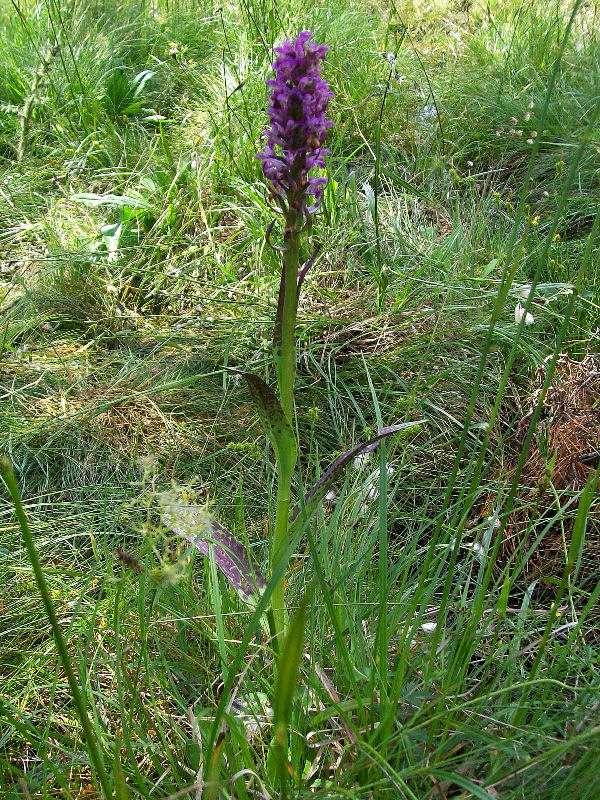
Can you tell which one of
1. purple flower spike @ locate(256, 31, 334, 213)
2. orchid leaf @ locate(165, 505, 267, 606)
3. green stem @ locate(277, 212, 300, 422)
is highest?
purple flower spike @ locate(256, 31, 334, 213)

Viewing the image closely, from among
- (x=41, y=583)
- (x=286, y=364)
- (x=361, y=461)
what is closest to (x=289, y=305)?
(x=286, y=364)

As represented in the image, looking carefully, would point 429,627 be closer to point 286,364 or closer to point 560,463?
point 286,364

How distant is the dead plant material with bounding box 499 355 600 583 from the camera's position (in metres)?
1.63

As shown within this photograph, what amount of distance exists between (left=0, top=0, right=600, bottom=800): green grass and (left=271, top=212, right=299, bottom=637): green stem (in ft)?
0.27

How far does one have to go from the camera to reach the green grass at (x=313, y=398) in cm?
98

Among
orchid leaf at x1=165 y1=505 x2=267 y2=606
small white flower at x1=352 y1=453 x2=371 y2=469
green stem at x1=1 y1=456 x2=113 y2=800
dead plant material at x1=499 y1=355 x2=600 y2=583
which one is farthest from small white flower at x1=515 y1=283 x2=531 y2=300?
green stem at x1=1 y1=456 x2=113 y2=800

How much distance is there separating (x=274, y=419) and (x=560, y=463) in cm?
105

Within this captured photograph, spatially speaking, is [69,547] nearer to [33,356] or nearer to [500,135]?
[33,356]

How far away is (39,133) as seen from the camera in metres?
3.04

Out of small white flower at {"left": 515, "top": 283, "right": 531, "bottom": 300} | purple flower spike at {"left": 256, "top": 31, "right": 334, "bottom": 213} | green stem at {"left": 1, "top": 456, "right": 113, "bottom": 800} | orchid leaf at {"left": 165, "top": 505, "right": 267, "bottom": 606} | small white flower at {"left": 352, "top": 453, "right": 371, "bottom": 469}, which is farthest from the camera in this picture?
small white flower at {"left": 515, "top": 283, "right": 531, "bottom": 300}

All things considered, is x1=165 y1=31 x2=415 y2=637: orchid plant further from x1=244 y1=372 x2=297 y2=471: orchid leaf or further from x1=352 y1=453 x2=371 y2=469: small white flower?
x1=352 y1=453 x2=371 y2=469: small white flower

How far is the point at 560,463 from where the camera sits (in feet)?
5.90

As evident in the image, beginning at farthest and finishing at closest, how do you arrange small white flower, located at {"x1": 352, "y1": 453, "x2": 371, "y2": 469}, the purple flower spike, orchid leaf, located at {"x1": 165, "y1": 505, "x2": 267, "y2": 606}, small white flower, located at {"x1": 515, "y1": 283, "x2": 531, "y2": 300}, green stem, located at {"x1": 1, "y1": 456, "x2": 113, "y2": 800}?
A: small white flower, located at {"x1": 515, "y1": 283, "x2": 531, "y2": 300}
small white flower, located at {"x1": 352, "y1": 453, "x2": 371, "y2": 469}
orchid leaf, located at {"x1": 165, "y1": 505, "x2": 267, "y2": 606}
the purple flower spike
green stem, located at {"x1": 1, "y1": 456, "x2": 113, "y2": 800}

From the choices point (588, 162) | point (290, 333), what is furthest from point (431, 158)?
point (290, 333)
